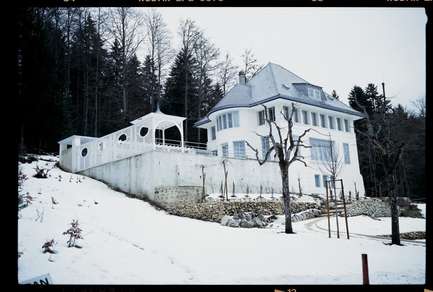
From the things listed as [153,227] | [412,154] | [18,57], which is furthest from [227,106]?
[18,57]

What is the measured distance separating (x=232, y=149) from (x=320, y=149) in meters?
3.15

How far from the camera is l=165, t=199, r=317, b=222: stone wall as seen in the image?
661cm

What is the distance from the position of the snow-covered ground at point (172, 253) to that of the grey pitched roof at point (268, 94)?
22.6 feet

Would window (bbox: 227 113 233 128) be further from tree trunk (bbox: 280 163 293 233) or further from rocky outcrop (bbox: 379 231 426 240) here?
rocky outcrop (bbox: 379 231 426 240)

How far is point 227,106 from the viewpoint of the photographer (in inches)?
481

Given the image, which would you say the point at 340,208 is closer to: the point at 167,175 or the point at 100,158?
the point at 167,175

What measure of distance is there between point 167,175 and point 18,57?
450 cm

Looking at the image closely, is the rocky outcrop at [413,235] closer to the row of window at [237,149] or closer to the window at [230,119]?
the row of window at [237,149]

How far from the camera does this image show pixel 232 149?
1221 cm

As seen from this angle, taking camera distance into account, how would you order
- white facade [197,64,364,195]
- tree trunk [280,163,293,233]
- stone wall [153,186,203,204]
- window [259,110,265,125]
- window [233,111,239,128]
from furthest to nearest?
window [233,111,239,128]
window [259,110,265,125]
white facade [197,64,364,195]
stone wall [153,186,203,204]
tree trunk [280,163,293,233]

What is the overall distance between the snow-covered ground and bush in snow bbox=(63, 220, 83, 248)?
61mm

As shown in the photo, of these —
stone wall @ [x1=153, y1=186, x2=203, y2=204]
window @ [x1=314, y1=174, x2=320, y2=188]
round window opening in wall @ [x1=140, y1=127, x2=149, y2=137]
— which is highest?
round window opening in wall @ [x1=140, y1=127, x2=149, y2=137]

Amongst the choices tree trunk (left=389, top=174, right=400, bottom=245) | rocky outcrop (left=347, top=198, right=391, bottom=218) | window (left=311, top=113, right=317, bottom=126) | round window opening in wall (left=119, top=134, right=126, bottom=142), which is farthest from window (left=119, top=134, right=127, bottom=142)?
window (left=311, top=113, right=317, bottom=126)
